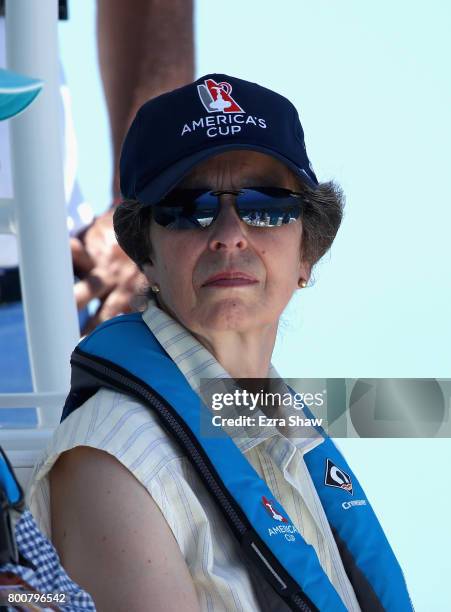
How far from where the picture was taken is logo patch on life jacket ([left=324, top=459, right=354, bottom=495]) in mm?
1963

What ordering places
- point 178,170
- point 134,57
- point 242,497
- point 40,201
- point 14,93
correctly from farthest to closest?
1. point 134,57
2. point 40,201
3. point 178,170
4. point 242,497
5. point 14,93

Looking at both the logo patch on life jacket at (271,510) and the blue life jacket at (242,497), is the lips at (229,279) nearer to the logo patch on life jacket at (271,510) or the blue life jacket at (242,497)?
the blue life jacket at (242,497)

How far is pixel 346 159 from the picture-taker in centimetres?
602

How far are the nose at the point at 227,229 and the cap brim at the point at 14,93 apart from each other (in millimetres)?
446

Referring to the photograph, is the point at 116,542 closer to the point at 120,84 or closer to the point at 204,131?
the point at 204,131

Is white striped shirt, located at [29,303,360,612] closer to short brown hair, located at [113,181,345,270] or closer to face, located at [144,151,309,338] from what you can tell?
face, located at [144,151,309,338]

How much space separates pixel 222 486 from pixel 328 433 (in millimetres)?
569

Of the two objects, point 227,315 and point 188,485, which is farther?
point 227,315

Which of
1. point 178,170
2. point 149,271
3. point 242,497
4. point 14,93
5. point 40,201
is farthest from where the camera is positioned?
point 40,201

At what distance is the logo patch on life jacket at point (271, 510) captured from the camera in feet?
5.18

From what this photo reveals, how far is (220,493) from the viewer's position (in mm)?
1557

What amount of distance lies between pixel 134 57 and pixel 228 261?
3.32m

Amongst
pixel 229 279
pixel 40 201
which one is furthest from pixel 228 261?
pixel 40 201

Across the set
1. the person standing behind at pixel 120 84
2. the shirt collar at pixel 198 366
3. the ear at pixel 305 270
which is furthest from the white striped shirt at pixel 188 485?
the person standing behind at pixel 120 84
